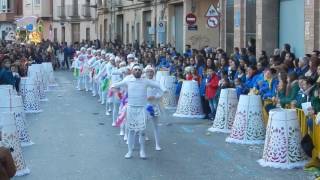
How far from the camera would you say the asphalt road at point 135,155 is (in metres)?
12.0

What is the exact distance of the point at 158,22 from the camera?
4353 centimetres

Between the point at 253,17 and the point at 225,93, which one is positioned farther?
the point at 253,17

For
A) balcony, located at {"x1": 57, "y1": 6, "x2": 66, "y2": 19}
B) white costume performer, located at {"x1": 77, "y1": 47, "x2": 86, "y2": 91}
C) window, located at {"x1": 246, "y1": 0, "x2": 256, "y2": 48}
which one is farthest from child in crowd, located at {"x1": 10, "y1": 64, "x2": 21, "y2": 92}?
balcony, located at {"x1": 57, "y1": 6, "x2": 66, "y2": 19}

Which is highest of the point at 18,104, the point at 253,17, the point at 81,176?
the point at 253,17

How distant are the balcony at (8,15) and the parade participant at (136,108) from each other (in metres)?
79.5

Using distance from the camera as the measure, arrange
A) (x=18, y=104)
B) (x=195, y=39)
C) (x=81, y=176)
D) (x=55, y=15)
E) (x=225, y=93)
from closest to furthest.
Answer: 1. (x=81, y=176)
2. (x=18, y=104)
3. (x=225, y=93)
4. (x=195, y=39)
5. (x=55, y=15)

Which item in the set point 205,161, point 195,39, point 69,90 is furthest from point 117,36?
point 205,161

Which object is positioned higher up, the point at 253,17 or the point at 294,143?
the point at 253,17

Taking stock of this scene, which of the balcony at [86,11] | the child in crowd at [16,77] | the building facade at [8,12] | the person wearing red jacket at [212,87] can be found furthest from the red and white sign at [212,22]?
the building facade at [8,12]

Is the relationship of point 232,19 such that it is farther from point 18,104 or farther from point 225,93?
point 18,104

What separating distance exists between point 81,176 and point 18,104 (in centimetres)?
334

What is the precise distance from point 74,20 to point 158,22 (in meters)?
33.2

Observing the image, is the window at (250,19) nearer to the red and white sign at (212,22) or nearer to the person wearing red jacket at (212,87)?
the red and white sign at (212,22)

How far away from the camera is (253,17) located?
1112 inches
